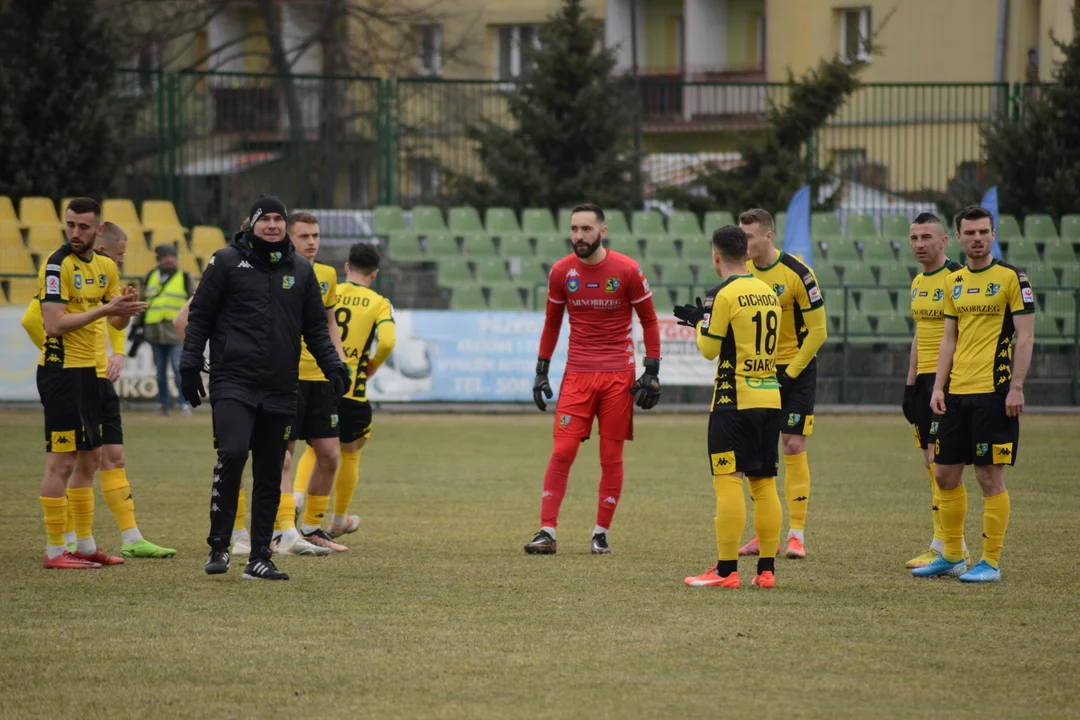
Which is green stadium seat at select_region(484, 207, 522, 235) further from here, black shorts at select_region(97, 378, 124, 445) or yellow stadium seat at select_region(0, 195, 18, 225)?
black shorts at select_region(97, 378, 124, 445)

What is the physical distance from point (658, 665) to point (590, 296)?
3.83 m

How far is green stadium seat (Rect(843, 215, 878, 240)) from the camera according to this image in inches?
1006

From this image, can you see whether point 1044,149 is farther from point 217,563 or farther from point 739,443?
point 217,563

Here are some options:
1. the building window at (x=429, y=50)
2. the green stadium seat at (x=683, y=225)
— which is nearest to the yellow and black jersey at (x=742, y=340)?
the green stadium seat at (x=683, y=225)

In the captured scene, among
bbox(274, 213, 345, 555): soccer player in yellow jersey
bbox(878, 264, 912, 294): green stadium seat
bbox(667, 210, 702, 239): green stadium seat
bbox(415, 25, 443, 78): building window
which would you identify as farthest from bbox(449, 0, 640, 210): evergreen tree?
bbox(274, 213, 345, 555): soccer player in yellow jersey

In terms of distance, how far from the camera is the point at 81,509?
870 cm

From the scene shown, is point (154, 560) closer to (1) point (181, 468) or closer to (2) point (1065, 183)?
(1) point (181, 468)

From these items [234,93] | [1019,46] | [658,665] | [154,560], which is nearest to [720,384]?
[658,665]

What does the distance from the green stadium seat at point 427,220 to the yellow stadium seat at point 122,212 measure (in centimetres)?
463

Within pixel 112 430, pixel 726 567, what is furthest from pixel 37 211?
pixel 726 567

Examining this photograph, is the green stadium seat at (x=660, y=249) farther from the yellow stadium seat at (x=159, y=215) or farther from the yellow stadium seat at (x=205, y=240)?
the yellow stadium seat at (x=159, y=215)

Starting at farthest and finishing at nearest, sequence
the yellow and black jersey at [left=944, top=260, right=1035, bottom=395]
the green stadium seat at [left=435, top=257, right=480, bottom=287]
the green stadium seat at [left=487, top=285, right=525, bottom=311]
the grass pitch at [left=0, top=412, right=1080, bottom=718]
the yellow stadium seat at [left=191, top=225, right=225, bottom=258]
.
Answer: the yellow stadium seat at [left=191, top=225, right=225, bottom=258] → the green stadium seat at [left=435, top=257, right=480, bottom=287] → the green stadium seat at [left=487, top=285, right=525, bottom=311] → the yellow and black jersey at [left=944, top=260, right=1035, bottom=395] → the grass pitch at [left=0, top=412, right=1080, bottom=718]

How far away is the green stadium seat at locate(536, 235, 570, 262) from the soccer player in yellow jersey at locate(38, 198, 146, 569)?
618 inches

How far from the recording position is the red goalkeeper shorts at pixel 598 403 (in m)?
9.38
